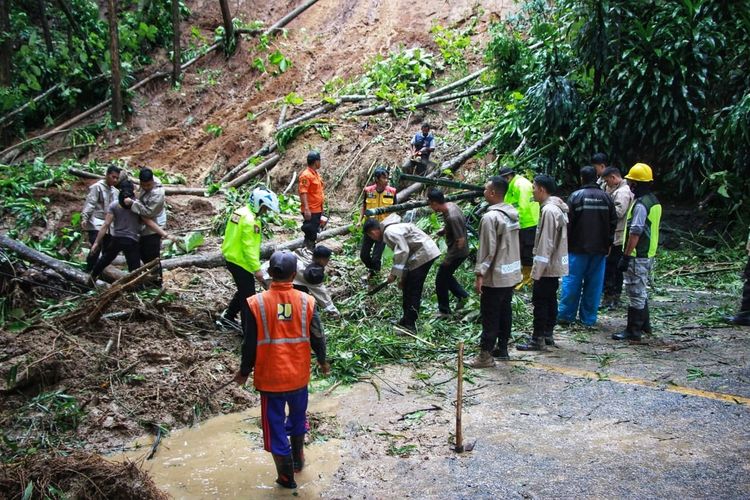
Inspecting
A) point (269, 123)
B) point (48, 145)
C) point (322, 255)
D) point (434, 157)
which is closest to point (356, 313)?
point (322, 255)

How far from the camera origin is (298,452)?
4.55 metres

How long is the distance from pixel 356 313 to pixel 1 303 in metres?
4.18

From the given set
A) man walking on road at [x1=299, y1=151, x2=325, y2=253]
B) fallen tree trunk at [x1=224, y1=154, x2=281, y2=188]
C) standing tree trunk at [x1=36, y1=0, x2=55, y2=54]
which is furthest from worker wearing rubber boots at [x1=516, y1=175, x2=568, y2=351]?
standing tree trunk at [x1=36, y1=0, x2=55, y2=54]

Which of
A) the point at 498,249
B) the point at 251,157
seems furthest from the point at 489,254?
the point at 251,157

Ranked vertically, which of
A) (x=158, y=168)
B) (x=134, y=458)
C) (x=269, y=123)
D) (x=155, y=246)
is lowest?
(x=134, y=458)

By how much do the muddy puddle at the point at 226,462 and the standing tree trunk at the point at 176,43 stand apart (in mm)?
15625

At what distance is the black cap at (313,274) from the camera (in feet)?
21.7

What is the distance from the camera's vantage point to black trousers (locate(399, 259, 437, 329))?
24.3 ft

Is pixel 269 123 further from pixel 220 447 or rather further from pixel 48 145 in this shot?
pixel 220 447

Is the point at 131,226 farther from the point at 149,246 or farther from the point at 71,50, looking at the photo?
the point at 71,50

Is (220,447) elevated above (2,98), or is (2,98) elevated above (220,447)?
(2,98)

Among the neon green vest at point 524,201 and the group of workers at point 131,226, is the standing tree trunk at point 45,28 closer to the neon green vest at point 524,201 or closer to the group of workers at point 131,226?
the group of workers at point 131,226

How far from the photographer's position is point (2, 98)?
692 inches

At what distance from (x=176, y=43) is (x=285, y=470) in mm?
17009
